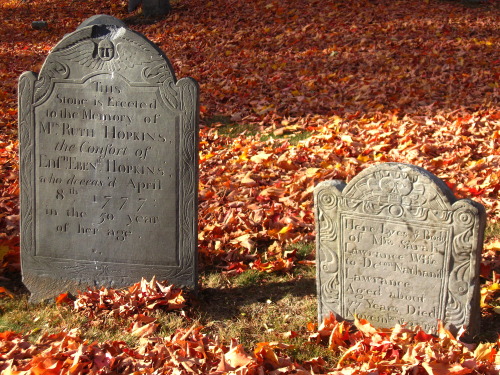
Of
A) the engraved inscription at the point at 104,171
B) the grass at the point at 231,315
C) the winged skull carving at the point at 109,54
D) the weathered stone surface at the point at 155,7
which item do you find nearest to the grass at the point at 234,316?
the grass at the point at 231,315

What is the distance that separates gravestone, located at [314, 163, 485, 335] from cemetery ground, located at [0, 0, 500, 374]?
0.16 m

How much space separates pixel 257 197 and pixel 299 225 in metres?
0.74

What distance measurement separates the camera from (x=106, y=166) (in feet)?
16.1

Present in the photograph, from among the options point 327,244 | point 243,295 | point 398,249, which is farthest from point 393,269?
point 243,295

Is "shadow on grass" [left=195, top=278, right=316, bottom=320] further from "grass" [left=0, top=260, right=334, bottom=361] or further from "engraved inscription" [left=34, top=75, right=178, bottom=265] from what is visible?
"engraved inscription" [left=34, top=75, right=178, bottom=265]

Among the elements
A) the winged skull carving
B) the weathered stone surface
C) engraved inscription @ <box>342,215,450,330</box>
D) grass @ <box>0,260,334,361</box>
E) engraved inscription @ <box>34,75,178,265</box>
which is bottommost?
grass @ <box>0,260,334,361</box>

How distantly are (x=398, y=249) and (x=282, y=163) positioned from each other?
3342 millimetres

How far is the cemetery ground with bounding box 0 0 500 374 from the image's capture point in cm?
407

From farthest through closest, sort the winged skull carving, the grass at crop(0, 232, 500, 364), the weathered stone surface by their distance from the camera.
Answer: the weathered stone surface → the winged skull carving → the grass at crop(0, 232, 500, 364)

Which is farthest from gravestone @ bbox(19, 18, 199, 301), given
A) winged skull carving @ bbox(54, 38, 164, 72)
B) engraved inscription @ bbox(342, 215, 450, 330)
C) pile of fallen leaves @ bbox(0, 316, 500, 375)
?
engraved inscription @ bbox(342, 215, 450, 330)

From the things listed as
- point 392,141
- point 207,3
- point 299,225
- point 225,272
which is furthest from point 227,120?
point 207,3

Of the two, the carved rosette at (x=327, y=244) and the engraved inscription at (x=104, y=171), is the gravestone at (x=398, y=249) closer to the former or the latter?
the carved rosette at (x=327, y=244)

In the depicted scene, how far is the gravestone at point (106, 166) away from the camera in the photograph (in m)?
4.75

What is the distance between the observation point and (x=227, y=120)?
977 centimetres
